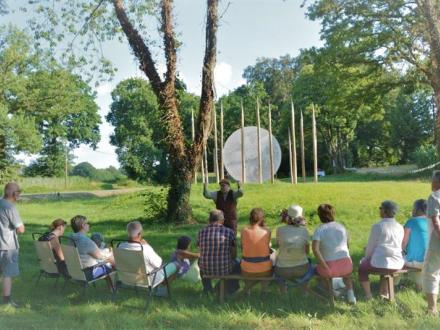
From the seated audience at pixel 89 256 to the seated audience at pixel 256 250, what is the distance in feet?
6.33

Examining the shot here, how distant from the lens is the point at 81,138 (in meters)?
63.6

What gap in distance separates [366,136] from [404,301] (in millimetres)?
52429

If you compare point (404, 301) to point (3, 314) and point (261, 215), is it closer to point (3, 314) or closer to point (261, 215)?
point (261, 215)

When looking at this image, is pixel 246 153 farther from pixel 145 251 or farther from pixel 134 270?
pixel 134 270

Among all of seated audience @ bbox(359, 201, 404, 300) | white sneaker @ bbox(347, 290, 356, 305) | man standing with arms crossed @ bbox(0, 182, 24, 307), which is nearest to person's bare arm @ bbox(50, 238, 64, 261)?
man standing with arms crossed @ bbox(0, 182, 24, 307)

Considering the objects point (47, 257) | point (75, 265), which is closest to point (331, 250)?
point (75, 265)

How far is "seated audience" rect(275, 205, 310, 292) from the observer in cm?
630

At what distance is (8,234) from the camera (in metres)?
6.79

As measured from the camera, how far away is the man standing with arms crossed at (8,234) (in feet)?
22.1

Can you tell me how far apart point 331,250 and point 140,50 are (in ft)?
30.9

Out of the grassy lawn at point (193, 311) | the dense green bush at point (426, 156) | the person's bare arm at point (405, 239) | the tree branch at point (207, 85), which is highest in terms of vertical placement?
the tree branch at point (207, 85)

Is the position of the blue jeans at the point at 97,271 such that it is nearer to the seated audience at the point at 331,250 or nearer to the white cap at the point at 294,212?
the white cap at the point at 294,212

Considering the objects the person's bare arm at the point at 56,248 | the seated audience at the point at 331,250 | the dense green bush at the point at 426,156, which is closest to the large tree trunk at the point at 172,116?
the person's bare arm at the point at 56,248

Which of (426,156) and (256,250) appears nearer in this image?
(256,250)
